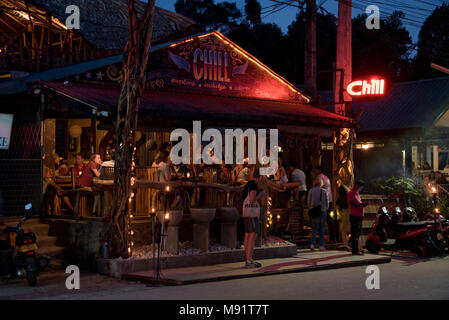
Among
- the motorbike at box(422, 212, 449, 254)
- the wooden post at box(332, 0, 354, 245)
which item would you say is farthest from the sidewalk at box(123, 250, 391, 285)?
the wooden post at box(332, 0, 354, 245)

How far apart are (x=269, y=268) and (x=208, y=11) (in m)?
45.4

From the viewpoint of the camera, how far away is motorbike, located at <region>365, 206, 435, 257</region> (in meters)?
16.1

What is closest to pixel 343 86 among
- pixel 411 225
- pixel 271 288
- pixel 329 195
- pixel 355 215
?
pixel 329 195

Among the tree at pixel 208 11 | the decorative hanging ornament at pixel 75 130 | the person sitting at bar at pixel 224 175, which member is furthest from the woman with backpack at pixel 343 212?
the tree at pixel 208 11

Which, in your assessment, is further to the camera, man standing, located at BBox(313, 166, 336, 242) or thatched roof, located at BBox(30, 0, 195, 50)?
thatched roof, located at BBox(30, 0, 195, 50)

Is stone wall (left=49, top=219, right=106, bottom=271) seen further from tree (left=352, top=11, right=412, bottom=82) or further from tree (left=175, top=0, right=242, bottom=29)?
tree (left=175, top=0, right=242, bottom=29)

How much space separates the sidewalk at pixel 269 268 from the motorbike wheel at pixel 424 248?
3.24ft

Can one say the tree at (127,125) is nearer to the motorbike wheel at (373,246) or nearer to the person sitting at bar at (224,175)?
the person sitting at bar at (224,175)

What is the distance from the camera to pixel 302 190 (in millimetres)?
18750

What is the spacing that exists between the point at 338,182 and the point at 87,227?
8450 millimetres

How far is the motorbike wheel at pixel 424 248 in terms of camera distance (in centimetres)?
1598

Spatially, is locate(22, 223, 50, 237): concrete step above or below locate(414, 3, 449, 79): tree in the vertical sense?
below

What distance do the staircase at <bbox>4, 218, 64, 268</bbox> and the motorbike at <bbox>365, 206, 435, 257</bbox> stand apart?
8285 mm
